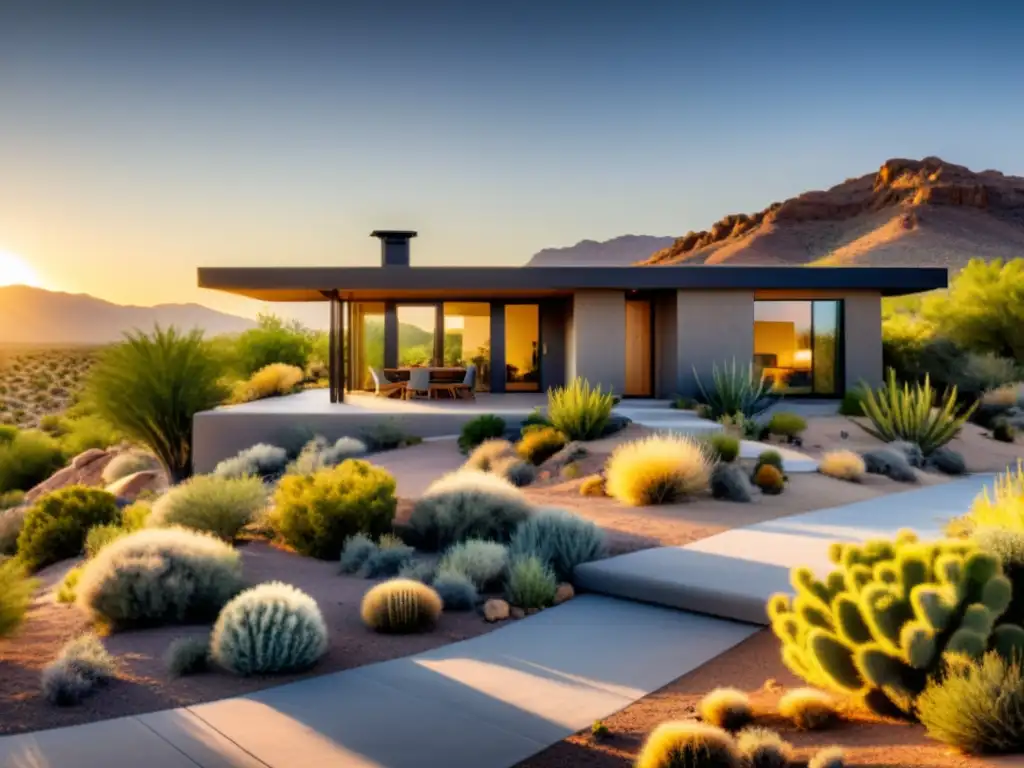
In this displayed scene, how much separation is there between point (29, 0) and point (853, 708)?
2012 centimetres

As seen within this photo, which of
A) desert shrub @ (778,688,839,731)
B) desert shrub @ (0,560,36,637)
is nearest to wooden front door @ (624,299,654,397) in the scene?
desert shrub @ (0,560,36,637)

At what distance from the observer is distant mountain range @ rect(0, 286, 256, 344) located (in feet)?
424

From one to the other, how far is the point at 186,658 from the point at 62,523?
20.2 ft

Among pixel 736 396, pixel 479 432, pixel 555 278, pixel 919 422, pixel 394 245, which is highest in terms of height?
pixel 394 245

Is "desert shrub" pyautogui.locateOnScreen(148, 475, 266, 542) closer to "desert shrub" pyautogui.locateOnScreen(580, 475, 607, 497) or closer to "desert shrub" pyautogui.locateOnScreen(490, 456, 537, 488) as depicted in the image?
"desert shrub" pyautogui.locateOnScreen(580, 475, 607, 497)

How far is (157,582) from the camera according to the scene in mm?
6605

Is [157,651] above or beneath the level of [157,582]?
beneath

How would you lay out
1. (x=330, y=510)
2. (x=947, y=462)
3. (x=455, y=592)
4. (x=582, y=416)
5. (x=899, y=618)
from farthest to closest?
(x=947, y=462)
(x=582, y=416)
(x=330, y=510)
(x=455, y=592)
(x=899, y=618)

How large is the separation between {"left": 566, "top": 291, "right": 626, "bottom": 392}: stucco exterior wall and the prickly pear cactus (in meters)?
16.6

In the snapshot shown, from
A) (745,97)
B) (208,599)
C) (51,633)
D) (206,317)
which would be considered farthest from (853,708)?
(206,317)

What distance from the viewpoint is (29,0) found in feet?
60.9

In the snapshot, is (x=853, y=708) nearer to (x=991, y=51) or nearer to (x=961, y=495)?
(x=961, y=495)

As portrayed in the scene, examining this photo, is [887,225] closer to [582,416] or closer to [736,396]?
[736,396]

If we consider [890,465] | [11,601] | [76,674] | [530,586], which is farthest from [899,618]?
[890,465]
